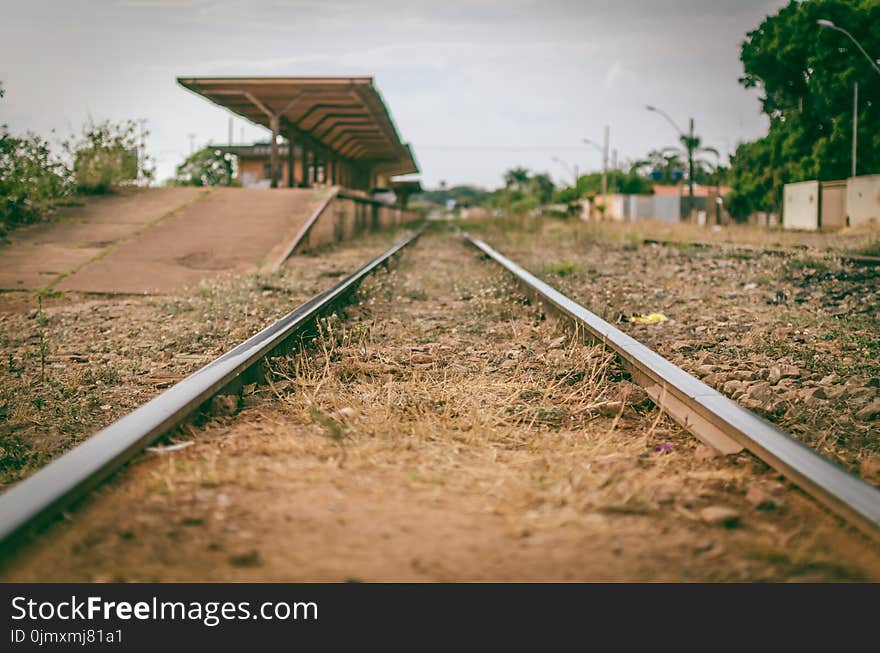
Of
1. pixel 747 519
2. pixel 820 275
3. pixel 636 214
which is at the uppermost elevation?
pixel 636 214

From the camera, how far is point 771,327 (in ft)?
18.0

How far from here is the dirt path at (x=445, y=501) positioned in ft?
5.71

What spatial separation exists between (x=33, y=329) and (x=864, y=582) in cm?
550

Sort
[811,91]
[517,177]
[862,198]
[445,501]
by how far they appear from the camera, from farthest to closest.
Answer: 1. [517,177]
2. [811,91]
3. [862,198]
4. [445,501]

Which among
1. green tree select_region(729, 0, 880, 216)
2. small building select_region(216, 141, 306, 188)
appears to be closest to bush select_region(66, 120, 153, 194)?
green tree select_region(729, 0, 880, 216)

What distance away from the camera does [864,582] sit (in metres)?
1.66

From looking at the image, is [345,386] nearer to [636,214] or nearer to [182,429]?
[182,429]

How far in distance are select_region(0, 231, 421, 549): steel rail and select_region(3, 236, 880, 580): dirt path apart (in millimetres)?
58

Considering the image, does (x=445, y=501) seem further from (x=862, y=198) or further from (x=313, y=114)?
(x=862, y=198)

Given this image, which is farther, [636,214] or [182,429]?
[636,214]

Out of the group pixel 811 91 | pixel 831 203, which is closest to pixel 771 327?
pixel 811 91

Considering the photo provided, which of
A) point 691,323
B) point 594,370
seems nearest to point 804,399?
point 594,370

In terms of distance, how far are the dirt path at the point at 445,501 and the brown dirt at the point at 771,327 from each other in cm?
60

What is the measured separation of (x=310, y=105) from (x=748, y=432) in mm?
22695
